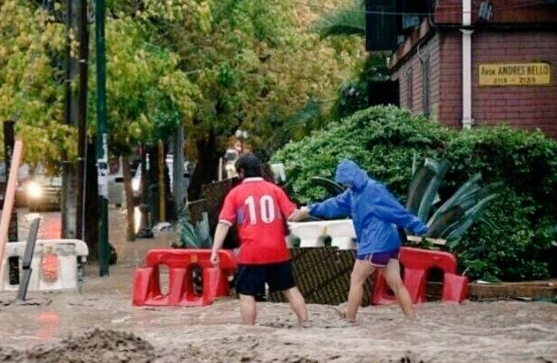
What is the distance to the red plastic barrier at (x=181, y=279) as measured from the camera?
15.8 metres

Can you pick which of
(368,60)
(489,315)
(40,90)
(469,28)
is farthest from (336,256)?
(368,60)

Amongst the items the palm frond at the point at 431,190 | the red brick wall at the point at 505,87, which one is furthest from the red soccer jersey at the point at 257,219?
the red brick wall at the point at 505,87

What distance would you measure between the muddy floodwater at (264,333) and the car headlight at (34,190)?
87.3 feet

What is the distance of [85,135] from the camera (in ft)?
69.1

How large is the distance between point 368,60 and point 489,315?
20.3 meters

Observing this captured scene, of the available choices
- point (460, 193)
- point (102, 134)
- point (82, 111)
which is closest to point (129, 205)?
point (102, 134)

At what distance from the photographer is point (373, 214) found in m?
12.4

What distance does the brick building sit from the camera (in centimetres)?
1944

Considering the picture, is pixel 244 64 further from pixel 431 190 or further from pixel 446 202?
pixel 431 190

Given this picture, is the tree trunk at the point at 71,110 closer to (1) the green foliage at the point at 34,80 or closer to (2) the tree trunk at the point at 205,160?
(1) the green foliage at the point at 34,80

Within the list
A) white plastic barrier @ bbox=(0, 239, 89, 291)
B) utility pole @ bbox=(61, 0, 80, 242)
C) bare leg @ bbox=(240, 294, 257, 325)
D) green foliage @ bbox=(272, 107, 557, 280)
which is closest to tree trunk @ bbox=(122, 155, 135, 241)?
utility pole @ bbox=(61, 0, 80, 242)

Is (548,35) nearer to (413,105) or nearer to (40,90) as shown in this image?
(413,105)

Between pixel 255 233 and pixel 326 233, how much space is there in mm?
4068

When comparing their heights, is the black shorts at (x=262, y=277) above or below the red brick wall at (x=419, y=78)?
below
